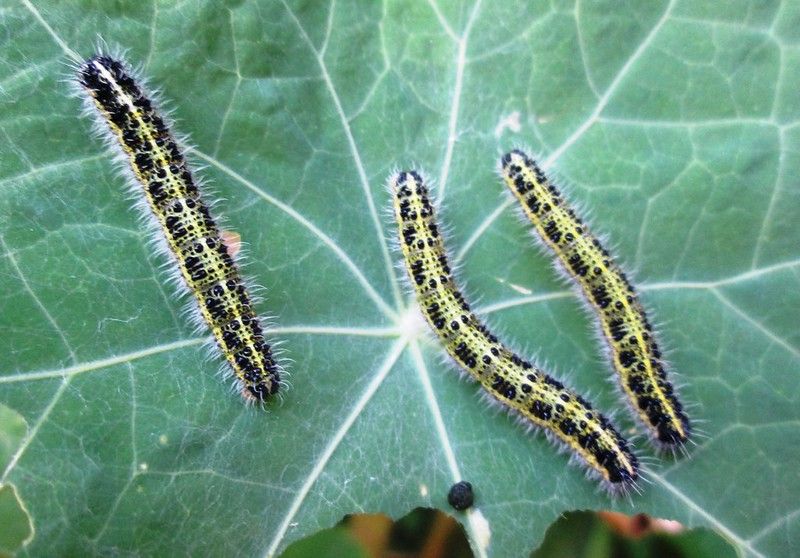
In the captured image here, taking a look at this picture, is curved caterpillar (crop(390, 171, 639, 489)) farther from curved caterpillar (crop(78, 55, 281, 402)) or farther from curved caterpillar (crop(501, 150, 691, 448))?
curved caterpillar (crop(78, 55, 281, 402))

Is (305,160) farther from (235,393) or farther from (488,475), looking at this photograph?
(488,475)

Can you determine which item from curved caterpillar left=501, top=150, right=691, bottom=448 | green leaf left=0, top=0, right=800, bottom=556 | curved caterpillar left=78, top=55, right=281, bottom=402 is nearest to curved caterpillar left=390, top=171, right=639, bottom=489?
green leaf left=0, top=0, right=800, bottom=556

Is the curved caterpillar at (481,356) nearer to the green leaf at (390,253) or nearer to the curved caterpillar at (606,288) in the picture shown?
the green leaf at (390,253)

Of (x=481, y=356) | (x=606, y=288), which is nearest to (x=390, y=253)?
(x=481, y=356)

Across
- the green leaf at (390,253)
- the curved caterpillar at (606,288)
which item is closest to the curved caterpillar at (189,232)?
the green leaf at (390,253)

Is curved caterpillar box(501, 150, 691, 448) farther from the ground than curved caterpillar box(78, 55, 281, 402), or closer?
closer

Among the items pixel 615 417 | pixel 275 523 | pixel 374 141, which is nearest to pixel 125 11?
pixel 374 141

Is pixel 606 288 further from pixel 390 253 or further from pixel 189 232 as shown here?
pixel 189 232
